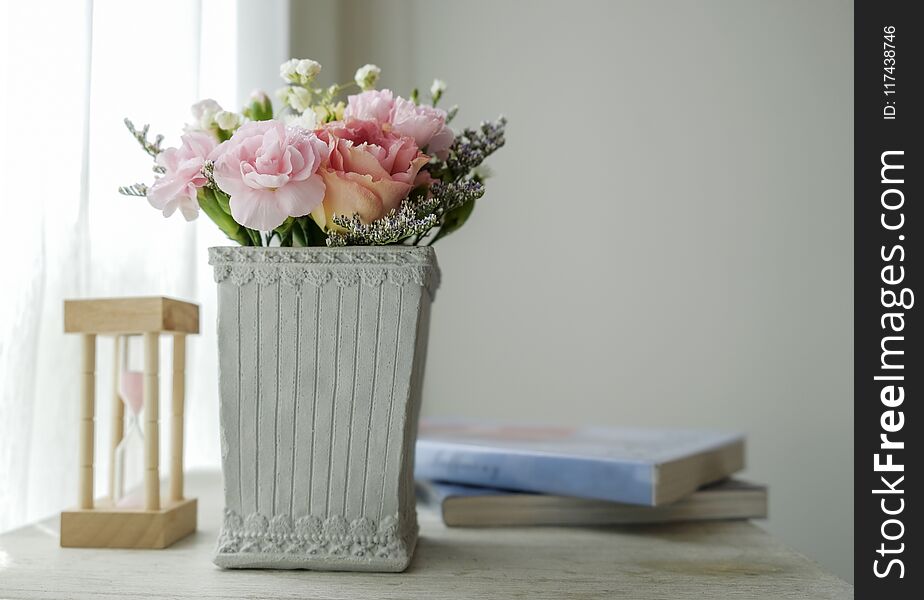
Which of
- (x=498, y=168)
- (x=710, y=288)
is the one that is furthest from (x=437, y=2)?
(x=710, y=288)

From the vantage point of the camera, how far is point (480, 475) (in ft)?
2.60

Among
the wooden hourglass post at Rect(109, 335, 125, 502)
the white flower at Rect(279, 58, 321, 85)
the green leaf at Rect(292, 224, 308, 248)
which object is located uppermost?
the white flower at Rect(279, 58, 321, 85)

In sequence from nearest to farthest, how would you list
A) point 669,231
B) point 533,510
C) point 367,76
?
point 367,76 → point 533,510 → point 669,231

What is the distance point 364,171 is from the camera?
0.56 metres

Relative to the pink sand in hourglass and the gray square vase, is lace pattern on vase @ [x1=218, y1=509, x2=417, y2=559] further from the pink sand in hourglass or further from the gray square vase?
the pink sand in hourglass

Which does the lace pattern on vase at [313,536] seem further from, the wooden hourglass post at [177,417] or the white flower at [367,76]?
the white flower at [367,76]

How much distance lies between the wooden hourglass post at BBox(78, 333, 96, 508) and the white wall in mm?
966

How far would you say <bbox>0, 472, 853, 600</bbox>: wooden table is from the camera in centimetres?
54

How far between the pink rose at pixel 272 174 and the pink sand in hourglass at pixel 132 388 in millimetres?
238

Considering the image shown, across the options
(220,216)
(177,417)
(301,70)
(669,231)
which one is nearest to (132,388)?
(177,417)

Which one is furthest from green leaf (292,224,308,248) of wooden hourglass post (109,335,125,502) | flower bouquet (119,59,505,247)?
wooden hourglass post (109,335,125,502)

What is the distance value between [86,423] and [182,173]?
0.80ft

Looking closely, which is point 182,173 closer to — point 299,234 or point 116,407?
point 299,234

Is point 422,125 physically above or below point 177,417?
above
